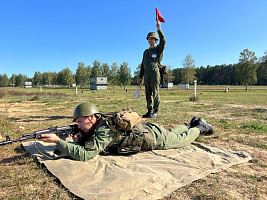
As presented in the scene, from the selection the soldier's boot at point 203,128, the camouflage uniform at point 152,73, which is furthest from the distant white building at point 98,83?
the soldier's boot at point 203,128

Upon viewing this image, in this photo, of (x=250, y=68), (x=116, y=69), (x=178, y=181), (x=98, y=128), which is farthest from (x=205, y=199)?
(x=116, y=69)

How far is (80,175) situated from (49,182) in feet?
1.41

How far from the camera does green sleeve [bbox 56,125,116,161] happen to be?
3041mm

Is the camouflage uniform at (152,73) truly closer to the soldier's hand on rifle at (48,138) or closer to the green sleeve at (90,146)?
the green sleeve at (90,146)

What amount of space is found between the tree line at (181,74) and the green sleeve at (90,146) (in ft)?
88.4

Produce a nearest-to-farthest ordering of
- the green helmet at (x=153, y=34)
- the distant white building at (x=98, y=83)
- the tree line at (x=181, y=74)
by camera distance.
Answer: the green helmet at (x=153, y=34) → the tree line at (x=181, y=74) → the distant white building at (x=98, y=83)

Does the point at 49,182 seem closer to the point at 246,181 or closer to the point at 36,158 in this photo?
the point at 36,158

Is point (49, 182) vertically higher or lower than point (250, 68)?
lower

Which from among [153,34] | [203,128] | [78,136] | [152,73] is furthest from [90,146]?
[153,34]

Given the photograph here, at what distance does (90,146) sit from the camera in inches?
121

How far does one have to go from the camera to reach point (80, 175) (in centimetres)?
282

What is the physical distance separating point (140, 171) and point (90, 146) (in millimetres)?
901

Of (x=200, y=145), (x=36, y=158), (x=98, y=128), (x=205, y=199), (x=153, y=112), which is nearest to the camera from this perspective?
(x=205, y=199)

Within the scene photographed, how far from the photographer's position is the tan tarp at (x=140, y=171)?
2.39 m
